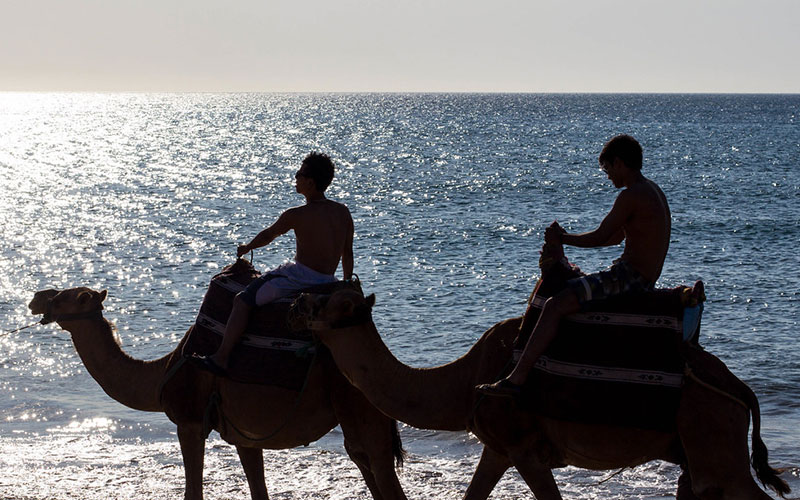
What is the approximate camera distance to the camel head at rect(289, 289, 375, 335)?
7637 millimetres

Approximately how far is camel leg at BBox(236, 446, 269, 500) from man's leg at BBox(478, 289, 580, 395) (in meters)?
2.86

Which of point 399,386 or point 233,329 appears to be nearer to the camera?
point 399,386

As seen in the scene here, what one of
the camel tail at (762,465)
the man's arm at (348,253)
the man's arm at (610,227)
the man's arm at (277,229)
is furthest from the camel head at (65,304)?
the camel tail at (762,465)

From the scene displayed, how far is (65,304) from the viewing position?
9.36 m

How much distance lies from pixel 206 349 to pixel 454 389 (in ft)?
7.51

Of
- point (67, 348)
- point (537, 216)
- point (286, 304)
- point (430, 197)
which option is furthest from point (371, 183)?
point (286, 304)

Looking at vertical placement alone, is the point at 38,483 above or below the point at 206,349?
below

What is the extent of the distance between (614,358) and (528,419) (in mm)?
757

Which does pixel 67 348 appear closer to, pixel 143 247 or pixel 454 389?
pixel 454 389

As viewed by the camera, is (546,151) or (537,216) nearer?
(537,216)

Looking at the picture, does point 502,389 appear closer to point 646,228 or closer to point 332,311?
point 332,311

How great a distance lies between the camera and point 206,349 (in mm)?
8789

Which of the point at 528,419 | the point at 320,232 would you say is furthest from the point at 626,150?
the point at 320,232

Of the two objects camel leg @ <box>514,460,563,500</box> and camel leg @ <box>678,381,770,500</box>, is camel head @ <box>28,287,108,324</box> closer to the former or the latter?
camel leg @ <box>514,460,563,500</box>
